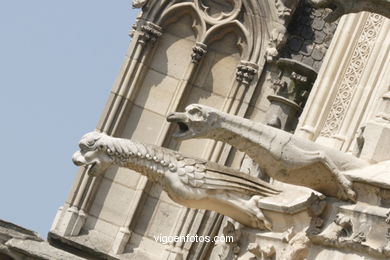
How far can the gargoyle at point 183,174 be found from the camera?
1620cm

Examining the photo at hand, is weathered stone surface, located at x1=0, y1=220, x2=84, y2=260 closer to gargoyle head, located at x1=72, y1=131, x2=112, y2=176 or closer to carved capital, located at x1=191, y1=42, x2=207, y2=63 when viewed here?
gargoyle head, located at x1=72, y1=131, x2=112, y2=176

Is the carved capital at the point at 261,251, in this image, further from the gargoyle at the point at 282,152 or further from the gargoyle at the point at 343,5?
the gargoyle at the point at 343,5

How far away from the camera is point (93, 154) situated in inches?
637

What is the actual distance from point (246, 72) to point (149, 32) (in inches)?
48.8

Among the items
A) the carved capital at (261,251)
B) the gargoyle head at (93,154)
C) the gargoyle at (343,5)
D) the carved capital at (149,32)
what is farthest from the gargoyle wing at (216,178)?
the carved capital at (149,32)

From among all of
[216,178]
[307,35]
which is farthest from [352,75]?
[307,35]

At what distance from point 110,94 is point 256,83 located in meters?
1.72

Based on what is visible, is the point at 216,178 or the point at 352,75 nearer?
the point at 216,178

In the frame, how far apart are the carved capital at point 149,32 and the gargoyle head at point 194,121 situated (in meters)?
8.07

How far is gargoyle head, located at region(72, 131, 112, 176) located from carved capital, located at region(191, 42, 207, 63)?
7.25m

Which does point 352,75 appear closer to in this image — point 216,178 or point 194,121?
point 216,178

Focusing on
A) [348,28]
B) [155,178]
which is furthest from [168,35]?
[155,178]

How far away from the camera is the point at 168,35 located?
23781 mm

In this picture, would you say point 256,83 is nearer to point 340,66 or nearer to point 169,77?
point 169,77
